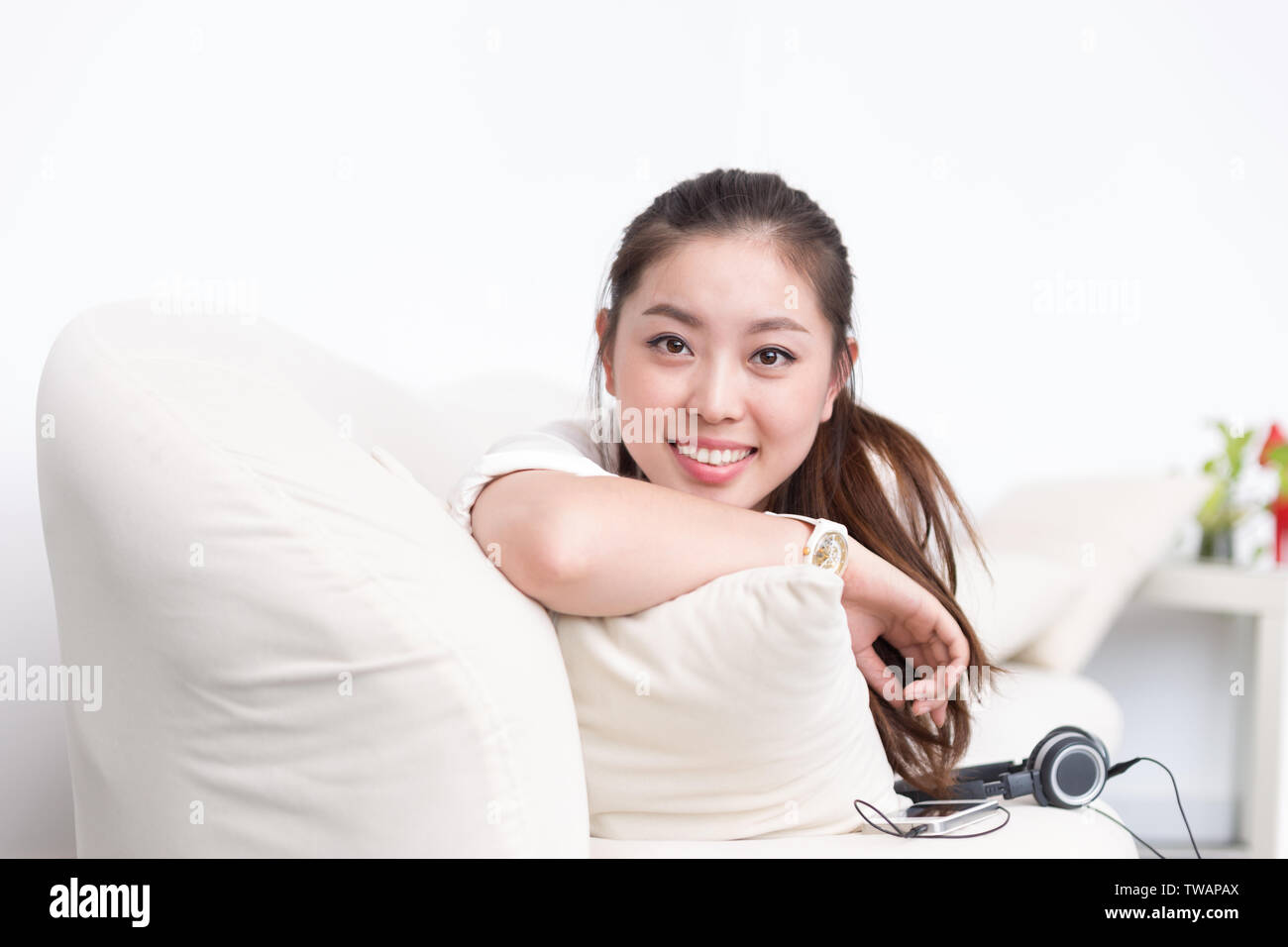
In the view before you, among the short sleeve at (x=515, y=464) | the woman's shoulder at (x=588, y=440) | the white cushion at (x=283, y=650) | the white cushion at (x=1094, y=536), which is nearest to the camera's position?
the white cushion at (x=283, y=650)

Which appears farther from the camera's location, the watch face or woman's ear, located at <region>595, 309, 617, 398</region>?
woman's ear, located at <region>595, 309, 617, 398</region>

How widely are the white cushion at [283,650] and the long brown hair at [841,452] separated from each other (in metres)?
0.46

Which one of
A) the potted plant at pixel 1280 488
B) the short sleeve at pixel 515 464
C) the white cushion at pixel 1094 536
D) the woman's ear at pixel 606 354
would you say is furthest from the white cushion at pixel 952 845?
the potted plant at pixel 1280 488

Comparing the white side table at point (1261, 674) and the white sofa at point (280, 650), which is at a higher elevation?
the white sofa at point (280, 650)

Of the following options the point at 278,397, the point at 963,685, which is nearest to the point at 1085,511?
the point at 963,685

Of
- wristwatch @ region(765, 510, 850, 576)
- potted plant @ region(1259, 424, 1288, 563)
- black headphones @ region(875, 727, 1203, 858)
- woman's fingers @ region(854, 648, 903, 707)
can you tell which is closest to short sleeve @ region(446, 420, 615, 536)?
wristwatch @ region(765, 510, 850, 576)

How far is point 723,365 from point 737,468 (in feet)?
0.42

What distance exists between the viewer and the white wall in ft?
6.41

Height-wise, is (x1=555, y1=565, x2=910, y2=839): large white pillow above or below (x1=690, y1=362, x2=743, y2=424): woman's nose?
below

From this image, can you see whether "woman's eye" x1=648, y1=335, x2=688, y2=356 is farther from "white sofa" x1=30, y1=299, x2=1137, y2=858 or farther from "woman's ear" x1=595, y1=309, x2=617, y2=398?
"white sofa" x1=30, y1=299, x2=1137, y2=858

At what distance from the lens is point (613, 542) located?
884 mm

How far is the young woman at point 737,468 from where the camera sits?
2.98ft

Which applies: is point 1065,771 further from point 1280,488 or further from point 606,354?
point 1280,488

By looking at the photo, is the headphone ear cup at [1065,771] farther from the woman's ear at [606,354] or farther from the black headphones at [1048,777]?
the woman's ear at [606,354]
